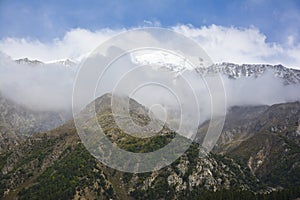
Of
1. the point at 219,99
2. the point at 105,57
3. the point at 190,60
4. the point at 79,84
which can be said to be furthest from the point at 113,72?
the point at 219,99

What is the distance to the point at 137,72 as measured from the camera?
221 feet

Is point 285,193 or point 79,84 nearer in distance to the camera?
point 79,84

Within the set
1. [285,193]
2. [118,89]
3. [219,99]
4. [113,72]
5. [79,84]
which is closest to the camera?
[79,84]

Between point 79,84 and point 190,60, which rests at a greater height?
point 190,60

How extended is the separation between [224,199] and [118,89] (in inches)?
5039

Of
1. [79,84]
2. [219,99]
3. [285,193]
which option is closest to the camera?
[79,84]

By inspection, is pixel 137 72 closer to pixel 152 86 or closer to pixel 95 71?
pixel 152 86

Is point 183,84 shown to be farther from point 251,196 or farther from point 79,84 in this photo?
point 251,196

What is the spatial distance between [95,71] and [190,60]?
1553 centimetres

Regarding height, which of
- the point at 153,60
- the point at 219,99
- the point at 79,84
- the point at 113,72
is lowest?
the point at 79,84

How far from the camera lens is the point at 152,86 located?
7006cm

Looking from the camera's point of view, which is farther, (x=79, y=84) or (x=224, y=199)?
(x=224, y=199)

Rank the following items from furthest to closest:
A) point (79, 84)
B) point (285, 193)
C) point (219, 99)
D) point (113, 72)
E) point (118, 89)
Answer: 1. point (285, 193)
2. point (219, 99)
3. point (118, 89)
4. point (113, 72)
5. point (79, 84)

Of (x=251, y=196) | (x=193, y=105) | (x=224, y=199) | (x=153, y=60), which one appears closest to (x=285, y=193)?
(x=251, y=196)
